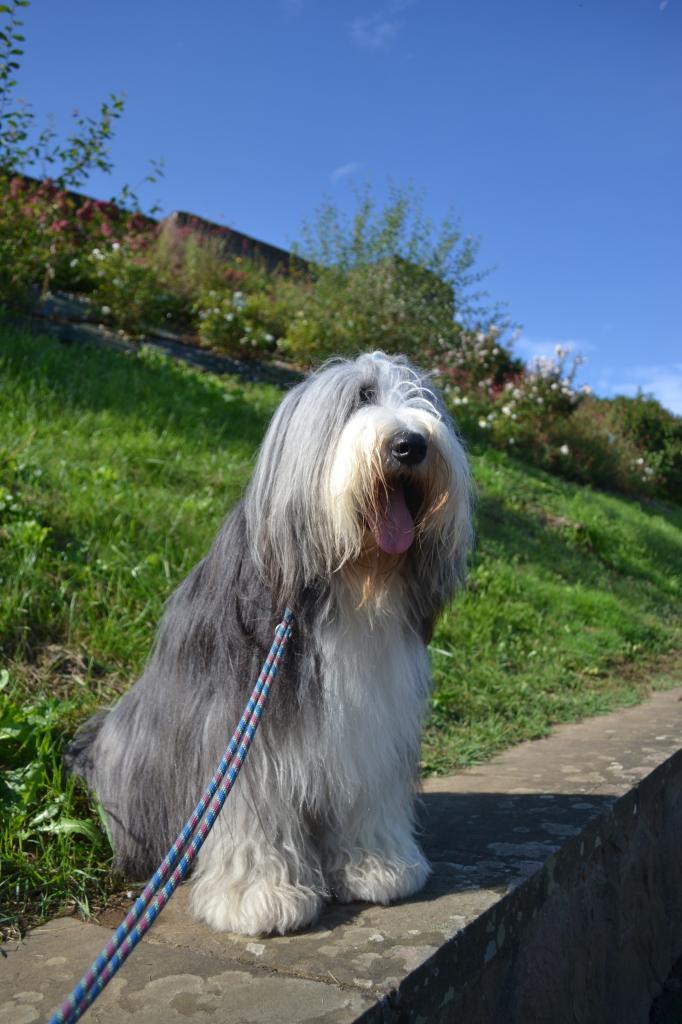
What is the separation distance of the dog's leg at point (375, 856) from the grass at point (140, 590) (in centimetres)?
65

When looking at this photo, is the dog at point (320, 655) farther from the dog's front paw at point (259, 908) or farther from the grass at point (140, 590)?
the grass at point (140, 590)

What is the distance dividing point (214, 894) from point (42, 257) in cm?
694

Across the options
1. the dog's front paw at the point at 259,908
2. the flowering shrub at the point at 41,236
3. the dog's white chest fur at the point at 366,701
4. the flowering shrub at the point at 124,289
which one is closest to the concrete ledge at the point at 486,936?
the dog's front paw at the point at 259,908

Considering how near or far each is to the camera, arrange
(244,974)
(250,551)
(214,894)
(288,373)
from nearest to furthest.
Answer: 1. (244,974)
2. (214,894)
3. (250,551)
4. (288,373)

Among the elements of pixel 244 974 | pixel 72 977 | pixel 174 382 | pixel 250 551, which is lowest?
pixel 72 977

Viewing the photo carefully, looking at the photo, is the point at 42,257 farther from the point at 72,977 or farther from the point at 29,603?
the point at 72,977

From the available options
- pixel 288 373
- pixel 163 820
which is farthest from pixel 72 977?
pixel 288 373

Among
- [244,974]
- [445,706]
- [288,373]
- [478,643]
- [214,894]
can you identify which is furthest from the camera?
[288,373]

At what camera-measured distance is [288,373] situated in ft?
34.3

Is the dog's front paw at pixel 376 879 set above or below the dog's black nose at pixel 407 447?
below

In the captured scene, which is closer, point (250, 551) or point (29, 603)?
point (250, 551)

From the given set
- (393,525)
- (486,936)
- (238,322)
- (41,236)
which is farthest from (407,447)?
(238,322)

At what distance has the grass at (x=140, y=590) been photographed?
9.13 feet

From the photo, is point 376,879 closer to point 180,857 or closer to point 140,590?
point 180,857
